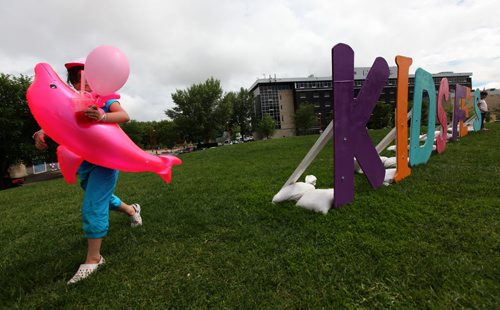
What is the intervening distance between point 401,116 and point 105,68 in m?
4.11

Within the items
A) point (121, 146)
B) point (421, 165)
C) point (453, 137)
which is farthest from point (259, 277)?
point (453, 137)

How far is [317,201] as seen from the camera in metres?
3.26

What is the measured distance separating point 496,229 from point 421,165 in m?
2.87

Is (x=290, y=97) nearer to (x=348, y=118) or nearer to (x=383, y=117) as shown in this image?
(x=383, y=117)

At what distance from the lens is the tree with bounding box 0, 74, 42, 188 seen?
17.8 m

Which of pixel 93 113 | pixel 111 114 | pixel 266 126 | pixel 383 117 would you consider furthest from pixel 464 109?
pixel 383 117

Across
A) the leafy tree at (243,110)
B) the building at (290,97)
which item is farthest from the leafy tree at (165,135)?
the building at (290,97)

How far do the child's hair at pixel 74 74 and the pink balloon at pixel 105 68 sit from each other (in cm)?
66

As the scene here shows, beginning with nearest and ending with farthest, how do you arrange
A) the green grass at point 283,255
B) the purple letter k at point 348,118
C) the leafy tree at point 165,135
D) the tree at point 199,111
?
the green grass at point 283,255
the purple letter k at point 348,118
the tree at point 199,111
the leafy tree at point 165,135

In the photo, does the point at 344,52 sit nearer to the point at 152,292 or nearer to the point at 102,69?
the point at 102,69

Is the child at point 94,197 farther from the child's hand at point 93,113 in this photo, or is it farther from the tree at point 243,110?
the tree at point 243,110

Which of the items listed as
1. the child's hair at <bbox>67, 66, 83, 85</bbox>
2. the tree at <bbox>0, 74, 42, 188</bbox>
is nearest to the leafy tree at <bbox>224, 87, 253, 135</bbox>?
the tree at <bbox>0, 74, 42, 188</bbox>

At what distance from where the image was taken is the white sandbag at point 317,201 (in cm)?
317

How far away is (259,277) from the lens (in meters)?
2.04
